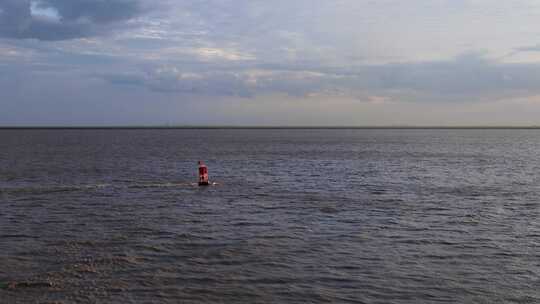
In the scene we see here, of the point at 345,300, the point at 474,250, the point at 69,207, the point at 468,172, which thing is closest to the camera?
the point at 345,300

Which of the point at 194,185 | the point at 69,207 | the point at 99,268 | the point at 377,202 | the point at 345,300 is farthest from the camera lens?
the point at 194,185

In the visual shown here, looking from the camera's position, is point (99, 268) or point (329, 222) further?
point (329, 222)

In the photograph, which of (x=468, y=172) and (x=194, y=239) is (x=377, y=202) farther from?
(x=468, y=172)

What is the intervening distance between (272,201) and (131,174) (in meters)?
20.4

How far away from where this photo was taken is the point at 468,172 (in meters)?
49.4

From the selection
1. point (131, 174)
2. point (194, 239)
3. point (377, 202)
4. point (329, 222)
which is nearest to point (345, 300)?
point (194, 239)

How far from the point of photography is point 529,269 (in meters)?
15.3

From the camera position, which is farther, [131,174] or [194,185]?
[131,174]

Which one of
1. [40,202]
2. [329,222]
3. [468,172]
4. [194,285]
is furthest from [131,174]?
[194,285]

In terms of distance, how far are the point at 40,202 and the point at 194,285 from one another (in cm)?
1732

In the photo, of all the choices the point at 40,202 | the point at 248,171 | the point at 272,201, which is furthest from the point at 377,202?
the point at 248,171

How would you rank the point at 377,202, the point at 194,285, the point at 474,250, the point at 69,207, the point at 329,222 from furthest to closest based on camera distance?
the point at 377,202 → the point at 69,207 → the point at 329,222 → the point at 474,250 → the point at 194,285

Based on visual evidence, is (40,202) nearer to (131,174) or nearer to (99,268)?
(99,268)

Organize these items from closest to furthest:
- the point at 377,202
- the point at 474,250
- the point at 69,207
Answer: the point at 474,250
the point at 69,207
the point at 377,202
